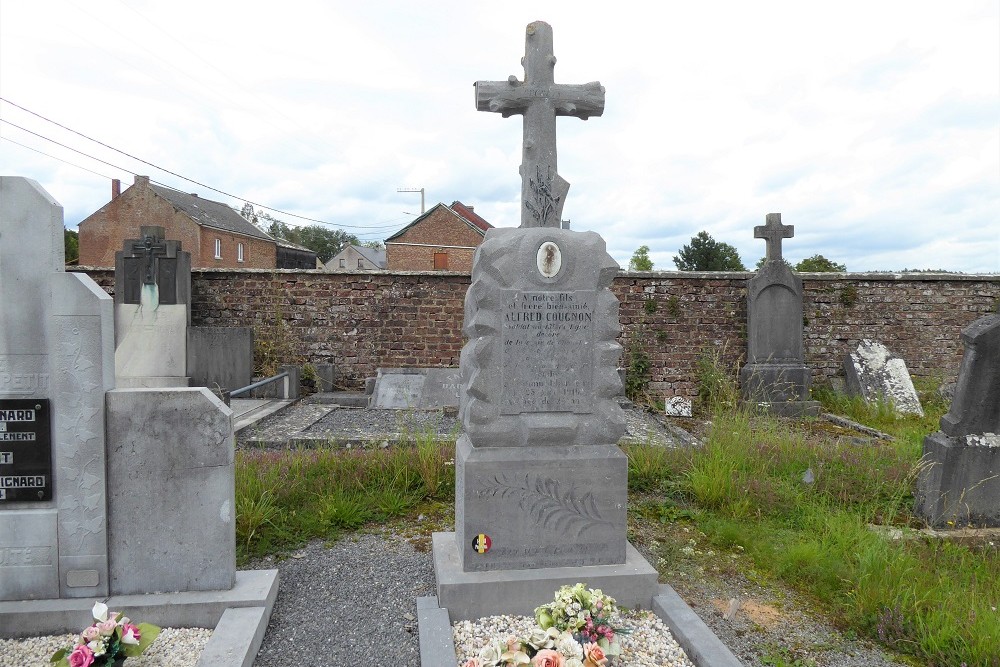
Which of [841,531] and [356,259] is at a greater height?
[356,259]

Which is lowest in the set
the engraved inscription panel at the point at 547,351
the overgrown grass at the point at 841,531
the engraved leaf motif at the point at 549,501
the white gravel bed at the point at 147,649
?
the white gravel bed at the point at 147,649

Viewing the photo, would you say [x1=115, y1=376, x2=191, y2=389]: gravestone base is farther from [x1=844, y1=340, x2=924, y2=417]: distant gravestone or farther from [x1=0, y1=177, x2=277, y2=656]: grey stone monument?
[x1=844, y1=340, x2=924, y2=417]: distant gravestone

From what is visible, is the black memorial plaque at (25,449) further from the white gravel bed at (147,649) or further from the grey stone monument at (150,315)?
the grey stone monument at (150,315)

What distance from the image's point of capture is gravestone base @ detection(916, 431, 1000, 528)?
4281 mm

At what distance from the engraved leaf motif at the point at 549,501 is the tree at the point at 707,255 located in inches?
1128

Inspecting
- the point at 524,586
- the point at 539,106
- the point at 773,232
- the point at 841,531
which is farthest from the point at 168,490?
the point at 773,232

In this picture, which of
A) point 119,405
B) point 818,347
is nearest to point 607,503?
point 119,405

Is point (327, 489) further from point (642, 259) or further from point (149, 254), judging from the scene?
point (642, 259)

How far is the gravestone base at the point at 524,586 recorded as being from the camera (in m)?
3.08

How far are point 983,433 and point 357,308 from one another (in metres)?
8.56

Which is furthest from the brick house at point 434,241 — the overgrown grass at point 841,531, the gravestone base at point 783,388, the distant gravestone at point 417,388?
the overgrown grass at point 841,531

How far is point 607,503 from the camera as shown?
3377mm

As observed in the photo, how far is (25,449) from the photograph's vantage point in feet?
9.42

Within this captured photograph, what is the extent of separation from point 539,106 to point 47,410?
3028 millimetres
